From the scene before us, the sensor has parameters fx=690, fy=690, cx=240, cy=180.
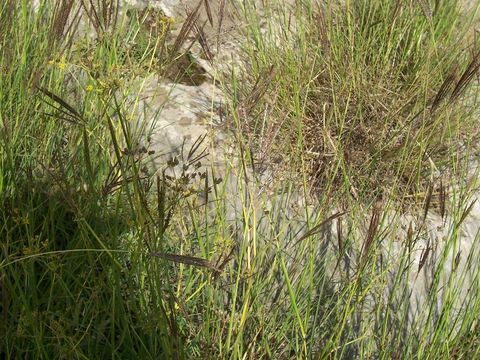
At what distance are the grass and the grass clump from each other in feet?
0.04

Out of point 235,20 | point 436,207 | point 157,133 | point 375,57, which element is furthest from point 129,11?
point 436,207

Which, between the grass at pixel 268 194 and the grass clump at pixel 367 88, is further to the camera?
the grass clump at pixel 367 88

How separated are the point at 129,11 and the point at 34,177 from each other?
144 centimetres

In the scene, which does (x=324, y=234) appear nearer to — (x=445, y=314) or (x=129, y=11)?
(x=445, y=314)

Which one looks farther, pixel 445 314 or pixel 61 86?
pixel 61 86

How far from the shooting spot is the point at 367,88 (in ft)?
8.89

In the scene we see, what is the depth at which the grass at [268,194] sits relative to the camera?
1646 millimetres

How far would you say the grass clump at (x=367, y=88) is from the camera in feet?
8.27

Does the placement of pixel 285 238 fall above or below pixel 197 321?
above

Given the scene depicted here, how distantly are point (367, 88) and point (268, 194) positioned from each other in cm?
77

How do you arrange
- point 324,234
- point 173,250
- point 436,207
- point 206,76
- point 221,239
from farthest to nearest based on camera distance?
point 206,76
point 436,207
point 324,234
point 173,250
point 221,239

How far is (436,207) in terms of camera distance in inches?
101

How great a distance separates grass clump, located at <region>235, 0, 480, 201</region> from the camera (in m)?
2.52

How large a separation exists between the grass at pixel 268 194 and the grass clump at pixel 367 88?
12 mm
